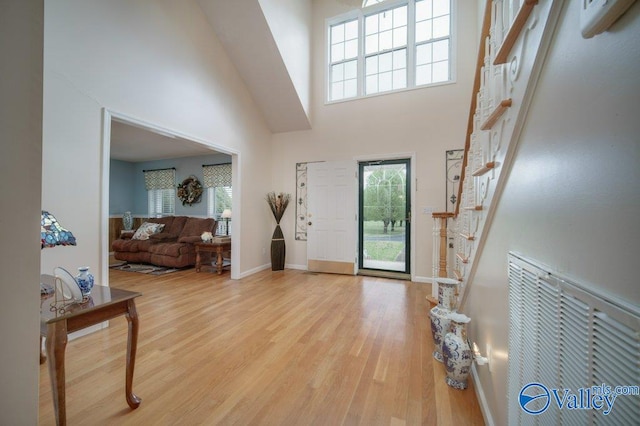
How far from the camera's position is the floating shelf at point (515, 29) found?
36.3 inches

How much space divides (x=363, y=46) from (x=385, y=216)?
10.9ft

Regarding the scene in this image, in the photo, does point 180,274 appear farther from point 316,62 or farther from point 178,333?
point 316,62

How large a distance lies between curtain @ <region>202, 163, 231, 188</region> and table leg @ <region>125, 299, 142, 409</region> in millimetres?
5158

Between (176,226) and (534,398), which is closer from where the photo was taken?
(534,398)

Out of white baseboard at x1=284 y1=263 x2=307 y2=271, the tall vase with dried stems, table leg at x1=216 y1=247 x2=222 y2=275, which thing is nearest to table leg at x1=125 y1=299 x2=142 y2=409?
table leg at x1=216 y1=247 x2=222 y2=275

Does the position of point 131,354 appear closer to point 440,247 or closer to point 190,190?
point 440,247

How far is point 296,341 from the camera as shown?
2.23m

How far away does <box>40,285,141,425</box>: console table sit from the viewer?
1.15m

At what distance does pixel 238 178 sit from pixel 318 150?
66.5 inches

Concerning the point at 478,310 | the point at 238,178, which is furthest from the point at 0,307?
the point at 238,178

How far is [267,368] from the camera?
6.02 ft

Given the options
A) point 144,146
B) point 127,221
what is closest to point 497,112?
point 144,146

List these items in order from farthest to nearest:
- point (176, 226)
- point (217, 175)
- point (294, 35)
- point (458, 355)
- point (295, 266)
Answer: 1. point (217, 175)
2. point (176, 226)
3. point (295, 266)
4. point (294, 35)
5. point (458, 355)

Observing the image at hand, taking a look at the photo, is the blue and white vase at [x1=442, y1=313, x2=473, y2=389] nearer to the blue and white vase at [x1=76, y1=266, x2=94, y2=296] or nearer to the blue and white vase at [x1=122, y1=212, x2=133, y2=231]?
the blue and white vase at [x1=76, y1=266, x2=94, y2=296]
